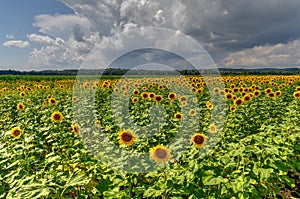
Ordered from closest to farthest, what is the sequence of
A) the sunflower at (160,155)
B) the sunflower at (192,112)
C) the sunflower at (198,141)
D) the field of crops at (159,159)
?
the field of crops at (159,159) → the sunflower at (160,155) → the sunflower at (198,141) → the sunflower at (192,112)

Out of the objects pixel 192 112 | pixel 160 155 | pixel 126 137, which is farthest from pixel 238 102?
pixel 160 155

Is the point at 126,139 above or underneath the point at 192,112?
above

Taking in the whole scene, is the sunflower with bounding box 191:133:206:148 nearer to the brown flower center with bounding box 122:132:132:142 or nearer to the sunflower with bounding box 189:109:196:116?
the brown flower center with bounding box 122:132:132:142

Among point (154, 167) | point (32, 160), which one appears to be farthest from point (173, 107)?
point (32, 160)

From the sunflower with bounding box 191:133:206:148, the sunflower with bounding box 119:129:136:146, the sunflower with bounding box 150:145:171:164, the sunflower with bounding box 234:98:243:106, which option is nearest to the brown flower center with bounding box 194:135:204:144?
the sunflower with bounding box 191:133:206:148

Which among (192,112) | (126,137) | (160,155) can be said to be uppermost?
(126,137)

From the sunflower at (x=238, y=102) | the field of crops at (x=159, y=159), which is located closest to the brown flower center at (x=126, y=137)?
the field of crops at (x=159, y=159)

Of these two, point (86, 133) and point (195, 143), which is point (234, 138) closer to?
point (195, 143)

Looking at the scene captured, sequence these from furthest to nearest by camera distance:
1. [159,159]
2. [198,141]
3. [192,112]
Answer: [192,112] < [198,141] < [159,159]

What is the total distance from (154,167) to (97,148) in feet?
4.16

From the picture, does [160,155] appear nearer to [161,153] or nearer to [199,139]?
[161,153]

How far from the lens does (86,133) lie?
18.2 ft

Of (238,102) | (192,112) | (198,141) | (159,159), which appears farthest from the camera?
(238,102)

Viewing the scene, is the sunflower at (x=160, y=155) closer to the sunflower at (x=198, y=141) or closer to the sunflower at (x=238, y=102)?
the sunflower at (x=198, y=141)
